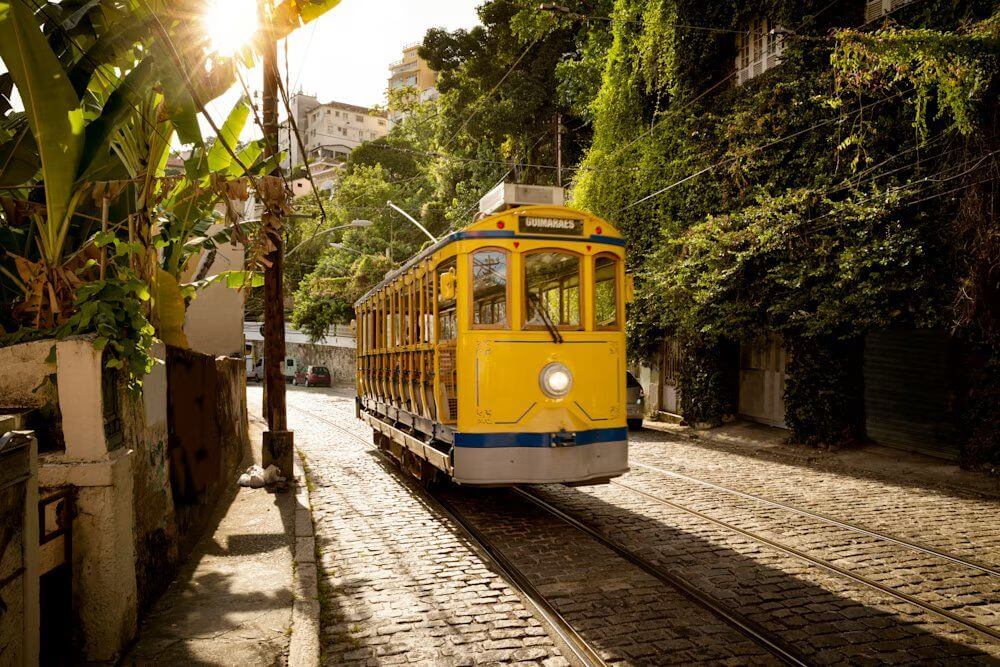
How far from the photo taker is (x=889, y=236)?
482 inches


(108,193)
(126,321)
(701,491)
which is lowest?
(701,491)

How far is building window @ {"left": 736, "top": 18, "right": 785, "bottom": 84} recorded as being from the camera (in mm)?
16234

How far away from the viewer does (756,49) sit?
672 inches

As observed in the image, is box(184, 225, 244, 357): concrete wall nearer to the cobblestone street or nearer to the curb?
the cobblestone street

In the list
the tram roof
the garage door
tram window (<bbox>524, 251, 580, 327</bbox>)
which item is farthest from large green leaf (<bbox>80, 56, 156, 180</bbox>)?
the garage door

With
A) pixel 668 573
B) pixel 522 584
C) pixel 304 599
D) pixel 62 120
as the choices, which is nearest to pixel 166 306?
pixel 62 120

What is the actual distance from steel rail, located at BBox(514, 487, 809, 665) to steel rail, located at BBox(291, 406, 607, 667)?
112cm

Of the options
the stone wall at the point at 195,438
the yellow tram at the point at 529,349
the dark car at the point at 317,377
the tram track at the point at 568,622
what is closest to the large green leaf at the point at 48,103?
the stone wall at the point at 195,438

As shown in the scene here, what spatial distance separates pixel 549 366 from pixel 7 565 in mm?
5740

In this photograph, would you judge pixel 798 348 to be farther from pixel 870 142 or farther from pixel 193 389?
Answer: pixel 193 389

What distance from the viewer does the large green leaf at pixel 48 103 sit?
4594 millimetres

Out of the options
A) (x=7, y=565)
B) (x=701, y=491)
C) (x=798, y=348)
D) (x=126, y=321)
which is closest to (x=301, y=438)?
(x=701, y=491)

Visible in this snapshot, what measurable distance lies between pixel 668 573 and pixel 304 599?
320 cm

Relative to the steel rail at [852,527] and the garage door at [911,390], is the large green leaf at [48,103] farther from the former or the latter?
the garage door at [911,390]
